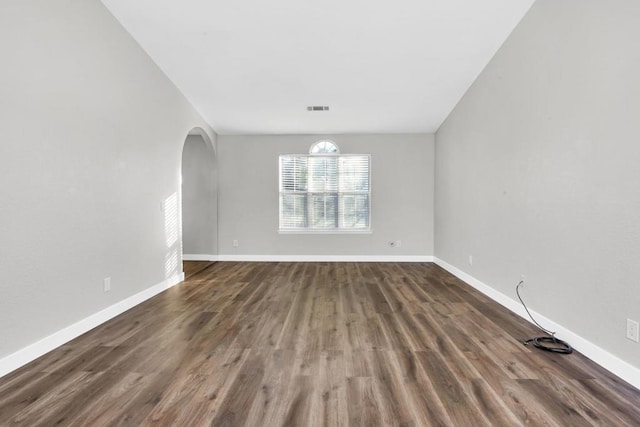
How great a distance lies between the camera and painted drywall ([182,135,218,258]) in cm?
630

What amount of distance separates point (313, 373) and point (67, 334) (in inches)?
80.3

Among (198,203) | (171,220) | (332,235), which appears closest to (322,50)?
(171,220)

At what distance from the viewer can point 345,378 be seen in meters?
1.98

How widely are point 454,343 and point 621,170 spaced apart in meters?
1.60

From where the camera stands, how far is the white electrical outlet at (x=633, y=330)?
1.90 metres

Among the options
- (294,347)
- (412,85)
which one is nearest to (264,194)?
(412,85)

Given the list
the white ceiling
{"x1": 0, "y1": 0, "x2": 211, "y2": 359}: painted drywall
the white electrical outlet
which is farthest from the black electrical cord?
{"x1": 0, "y1": 0, "x2": 211, "y2": 359}: painted drywall

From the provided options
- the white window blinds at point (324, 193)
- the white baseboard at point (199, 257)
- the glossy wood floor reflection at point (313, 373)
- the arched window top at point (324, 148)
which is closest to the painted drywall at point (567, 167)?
the glossy wood floor reflection at point (313, 373)

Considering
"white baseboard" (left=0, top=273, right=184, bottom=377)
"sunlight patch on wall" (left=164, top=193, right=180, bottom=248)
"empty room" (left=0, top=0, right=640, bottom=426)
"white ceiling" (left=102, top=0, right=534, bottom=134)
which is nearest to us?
"empty room" (left=0, top=0, right=640, bottom=426)

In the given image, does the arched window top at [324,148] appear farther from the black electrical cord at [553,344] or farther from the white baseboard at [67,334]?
the black electrical cord at [553,344]

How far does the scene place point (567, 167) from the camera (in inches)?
99.7

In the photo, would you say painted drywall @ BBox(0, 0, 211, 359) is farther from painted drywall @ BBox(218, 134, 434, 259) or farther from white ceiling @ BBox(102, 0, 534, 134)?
painted drywall @ BBox(218, 134, 434, 259)

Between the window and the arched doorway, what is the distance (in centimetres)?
136

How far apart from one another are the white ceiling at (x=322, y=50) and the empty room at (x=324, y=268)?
3cm
